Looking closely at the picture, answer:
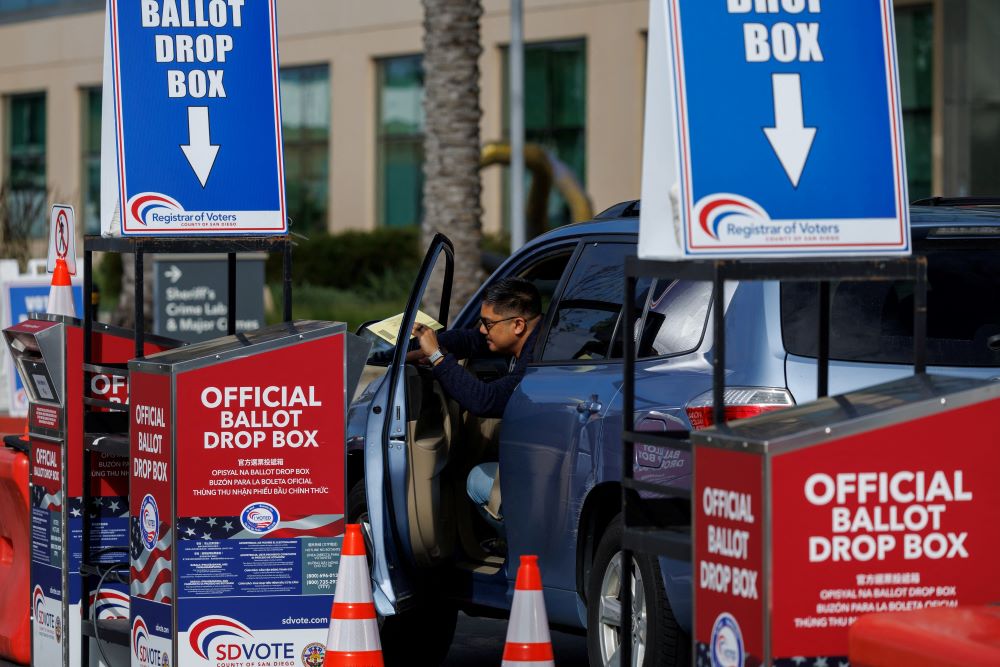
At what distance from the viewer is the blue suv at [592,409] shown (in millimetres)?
6055

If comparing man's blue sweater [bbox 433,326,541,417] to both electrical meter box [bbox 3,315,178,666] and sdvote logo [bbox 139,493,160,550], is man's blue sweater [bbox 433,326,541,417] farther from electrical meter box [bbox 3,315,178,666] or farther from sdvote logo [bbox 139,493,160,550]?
sdvote logo [bbox 139,493,160,550]

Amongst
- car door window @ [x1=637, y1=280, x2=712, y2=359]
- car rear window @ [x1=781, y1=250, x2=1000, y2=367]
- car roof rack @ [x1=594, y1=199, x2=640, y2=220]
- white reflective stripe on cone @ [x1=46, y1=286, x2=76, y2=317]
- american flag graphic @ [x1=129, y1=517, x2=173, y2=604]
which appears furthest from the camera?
white reflective stripe on cone @ [x1=46, y1=286, x2=76, y2=317]

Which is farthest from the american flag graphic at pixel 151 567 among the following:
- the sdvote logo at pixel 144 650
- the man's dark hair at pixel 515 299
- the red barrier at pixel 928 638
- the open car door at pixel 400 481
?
the red barrier at pixel 928 638

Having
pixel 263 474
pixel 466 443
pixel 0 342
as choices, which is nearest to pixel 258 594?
pixel 263 474

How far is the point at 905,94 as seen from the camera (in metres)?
27.3

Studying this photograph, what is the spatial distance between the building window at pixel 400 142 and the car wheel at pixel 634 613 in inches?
1111

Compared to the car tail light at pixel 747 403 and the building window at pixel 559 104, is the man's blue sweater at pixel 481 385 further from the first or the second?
the building window at pixel 559 104

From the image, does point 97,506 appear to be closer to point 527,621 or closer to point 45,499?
point 45,499

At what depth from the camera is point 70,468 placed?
739cm

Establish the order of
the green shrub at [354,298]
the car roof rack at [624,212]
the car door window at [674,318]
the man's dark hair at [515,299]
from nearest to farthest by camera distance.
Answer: the car door window at [674,318] → the car roof rack at [624,212] → the man's dark hair at [515,299] → the green shrub at [354,298]

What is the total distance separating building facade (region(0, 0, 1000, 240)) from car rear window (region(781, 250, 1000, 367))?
2152 centimetres

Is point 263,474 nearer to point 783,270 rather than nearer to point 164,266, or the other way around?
point 783,270

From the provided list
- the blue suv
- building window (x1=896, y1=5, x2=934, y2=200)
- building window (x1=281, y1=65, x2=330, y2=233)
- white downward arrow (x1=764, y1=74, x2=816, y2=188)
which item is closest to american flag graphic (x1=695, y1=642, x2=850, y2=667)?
the blue suv

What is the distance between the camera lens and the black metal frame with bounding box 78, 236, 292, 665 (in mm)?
7027
